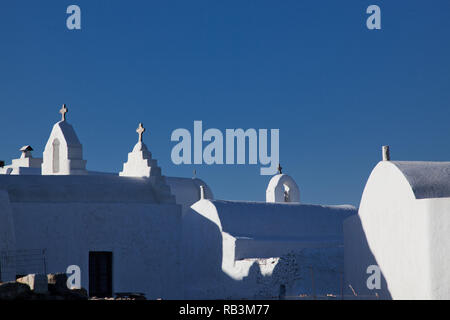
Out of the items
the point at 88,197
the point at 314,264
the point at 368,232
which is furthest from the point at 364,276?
the point at 88,197

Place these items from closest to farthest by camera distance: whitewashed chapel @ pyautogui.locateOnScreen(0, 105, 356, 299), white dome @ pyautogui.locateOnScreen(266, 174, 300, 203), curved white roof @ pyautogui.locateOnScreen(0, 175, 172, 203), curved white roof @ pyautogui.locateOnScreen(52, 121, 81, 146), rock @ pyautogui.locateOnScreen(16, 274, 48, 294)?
rock @ pyautogui.locateOnScreen(16, 274, 48, 294)
whitewashed chapel @ pyautogui.locateOnScreen(0, 105, 356, 299)
curved white roof @ pyautogui.locateOnScreen(0, 175, 172, 203)
curved white roof @ pyautogui.locateOnScreen(52, 121, 81, 146)
white dome @ pyautogui.locateOnScreen(266, 174, 300, 203)

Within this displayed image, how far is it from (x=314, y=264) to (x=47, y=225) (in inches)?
356

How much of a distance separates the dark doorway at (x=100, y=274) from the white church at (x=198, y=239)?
30 millimetres

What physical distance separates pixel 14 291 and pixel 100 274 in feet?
28.6

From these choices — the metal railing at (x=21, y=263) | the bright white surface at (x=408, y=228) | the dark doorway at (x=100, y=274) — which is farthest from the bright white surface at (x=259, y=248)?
the metal railing at (x=21, y=263)

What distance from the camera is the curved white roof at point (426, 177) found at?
66.3 feet

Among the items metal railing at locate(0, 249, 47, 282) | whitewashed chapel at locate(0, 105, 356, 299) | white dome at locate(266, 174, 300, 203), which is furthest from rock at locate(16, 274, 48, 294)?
white dome at locate(266, 174, 300, 203)

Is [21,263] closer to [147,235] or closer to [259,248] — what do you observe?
[147,235]

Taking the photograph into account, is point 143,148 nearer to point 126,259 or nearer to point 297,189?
point 126,259

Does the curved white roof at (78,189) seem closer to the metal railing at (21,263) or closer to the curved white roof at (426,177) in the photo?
the metal railing at (21,263)

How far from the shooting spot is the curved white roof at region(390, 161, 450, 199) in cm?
2022

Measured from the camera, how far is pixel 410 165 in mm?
21156

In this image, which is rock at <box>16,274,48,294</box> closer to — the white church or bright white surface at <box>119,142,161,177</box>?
the white church

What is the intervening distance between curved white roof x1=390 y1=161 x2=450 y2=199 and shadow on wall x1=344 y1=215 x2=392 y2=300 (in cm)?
249
